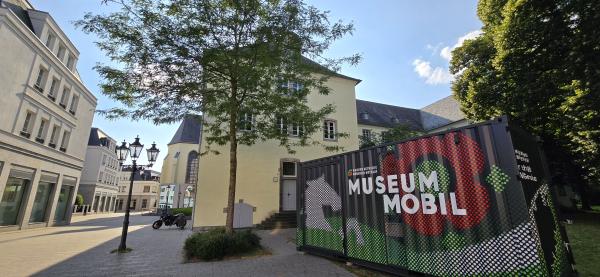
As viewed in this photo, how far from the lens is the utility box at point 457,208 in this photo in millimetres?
4129

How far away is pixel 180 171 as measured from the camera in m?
43.5

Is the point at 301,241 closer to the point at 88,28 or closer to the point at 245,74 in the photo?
the point at 245,74

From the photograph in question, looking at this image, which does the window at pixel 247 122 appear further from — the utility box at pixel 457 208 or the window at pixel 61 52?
the window at pixel 61 52

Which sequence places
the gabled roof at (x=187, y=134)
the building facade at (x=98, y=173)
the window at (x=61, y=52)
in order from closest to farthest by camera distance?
the window at (x=61, y=52), the building facade at (x=98, y=173), the gabled roof at (x=187, y=134)

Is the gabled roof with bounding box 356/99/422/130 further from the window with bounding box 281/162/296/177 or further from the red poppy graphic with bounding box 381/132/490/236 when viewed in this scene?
the red poppy graphic with bounding box 381/132/490/236

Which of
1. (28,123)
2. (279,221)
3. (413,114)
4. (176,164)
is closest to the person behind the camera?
(279,221)

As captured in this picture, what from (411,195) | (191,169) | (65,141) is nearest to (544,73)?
(411,195)

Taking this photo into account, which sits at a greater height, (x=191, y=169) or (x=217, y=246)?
(x=191, y=169)

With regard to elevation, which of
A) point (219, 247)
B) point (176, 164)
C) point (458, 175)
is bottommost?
point (219, 247)

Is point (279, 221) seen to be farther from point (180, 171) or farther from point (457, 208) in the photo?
point (180, 171)

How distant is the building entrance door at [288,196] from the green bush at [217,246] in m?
7.88

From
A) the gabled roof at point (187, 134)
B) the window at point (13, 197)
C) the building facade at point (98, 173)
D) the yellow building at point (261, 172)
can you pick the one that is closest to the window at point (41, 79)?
the window at point (13, 197)

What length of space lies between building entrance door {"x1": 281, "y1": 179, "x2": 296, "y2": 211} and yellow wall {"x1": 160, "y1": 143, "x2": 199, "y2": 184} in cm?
3130

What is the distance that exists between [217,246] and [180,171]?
39.2 m
